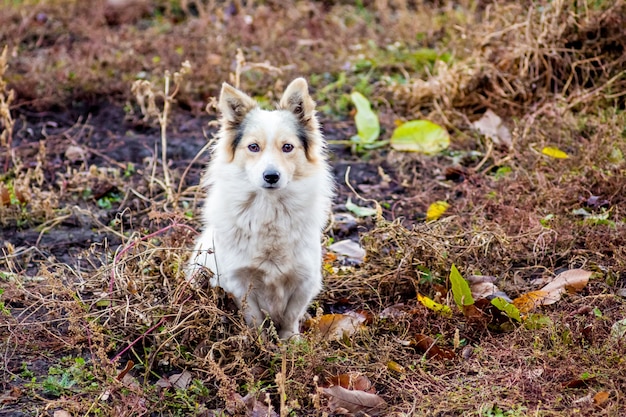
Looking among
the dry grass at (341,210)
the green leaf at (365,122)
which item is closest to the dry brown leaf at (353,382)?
the dry grass at (341,210)

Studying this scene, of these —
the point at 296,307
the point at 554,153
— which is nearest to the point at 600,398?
the point at 296,307

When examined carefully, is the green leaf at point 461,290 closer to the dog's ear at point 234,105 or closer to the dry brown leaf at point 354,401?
the dry brown leaf at point 354,401

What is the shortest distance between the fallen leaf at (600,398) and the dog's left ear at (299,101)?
1998 millimetres

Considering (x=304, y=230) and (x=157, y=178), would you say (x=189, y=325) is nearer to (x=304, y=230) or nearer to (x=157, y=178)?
(x=304, y=230)

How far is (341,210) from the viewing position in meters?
5.93

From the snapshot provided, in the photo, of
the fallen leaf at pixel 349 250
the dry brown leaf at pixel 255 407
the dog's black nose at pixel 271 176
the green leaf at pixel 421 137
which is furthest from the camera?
the green leaf at pixel 421 137

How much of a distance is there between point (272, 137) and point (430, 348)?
134 cm

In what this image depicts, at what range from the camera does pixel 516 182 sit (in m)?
5.80

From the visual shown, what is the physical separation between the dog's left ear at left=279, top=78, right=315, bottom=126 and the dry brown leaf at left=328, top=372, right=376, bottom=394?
1389 millimetres

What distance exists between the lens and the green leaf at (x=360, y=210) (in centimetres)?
576

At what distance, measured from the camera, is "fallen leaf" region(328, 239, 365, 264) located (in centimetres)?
512

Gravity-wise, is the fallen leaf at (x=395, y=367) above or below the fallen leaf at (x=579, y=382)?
below

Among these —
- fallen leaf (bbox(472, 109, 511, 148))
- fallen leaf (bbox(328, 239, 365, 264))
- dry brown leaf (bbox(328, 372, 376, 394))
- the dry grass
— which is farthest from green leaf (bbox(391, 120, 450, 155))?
dry brown leaf (bbox(328, 372, 376, 394))

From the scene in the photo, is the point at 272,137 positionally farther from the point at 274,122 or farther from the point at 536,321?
the point at 536,321
